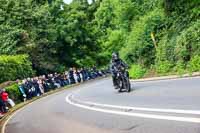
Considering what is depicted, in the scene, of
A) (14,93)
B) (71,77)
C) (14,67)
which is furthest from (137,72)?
(71,77)

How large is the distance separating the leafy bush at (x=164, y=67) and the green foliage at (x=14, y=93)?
10528 mm

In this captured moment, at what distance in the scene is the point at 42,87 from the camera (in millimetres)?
40750

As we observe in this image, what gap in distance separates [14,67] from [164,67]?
64.4 ft

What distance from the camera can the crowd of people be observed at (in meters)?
29.9

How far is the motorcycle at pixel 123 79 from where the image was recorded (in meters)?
20.8

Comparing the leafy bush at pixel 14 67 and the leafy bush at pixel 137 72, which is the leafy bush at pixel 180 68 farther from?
the leafy bush at pixel 14 67

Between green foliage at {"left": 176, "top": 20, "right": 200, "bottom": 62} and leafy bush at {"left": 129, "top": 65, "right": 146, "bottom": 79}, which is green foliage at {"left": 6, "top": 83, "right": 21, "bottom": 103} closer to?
leafy bush at {"left": 129, "top": 65, "right": 146, "bottom": 79}

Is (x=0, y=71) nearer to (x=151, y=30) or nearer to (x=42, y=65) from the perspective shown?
(x=42, y=65)

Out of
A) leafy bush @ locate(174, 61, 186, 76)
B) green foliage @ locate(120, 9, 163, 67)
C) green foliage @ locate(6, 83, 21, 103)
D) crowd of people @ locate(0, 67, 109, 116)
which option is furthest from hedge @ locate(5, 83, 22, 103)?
leafy bush @ locate(174, 61, 186, 76)

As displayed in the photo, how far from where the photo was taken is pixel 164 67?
93.2 ft

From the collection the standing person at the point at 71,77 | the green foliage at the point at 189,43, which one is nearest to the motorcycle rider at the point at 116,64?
the green foliage at the point at 189,43

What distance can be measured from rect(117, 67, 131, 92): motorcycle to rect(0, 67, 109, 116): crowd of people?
8.28 meters

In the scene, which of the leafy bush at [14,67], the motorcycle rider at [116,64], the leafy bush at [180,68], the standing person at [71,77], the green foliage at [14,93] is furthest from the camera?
the standing person at [71,77]

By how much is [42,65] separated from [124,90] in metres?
30.6
